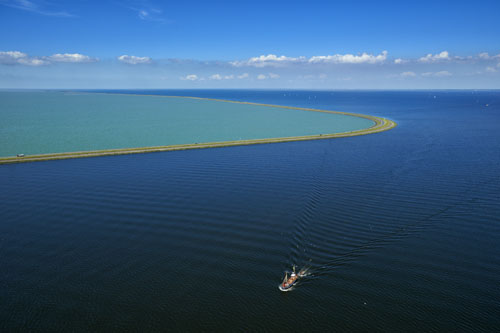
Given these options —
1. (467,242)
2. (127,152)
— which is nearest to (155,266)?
(467,242)

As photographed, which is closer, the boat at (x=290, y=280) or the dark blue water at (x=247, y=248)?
the dark blue water at (x=247, y=248)

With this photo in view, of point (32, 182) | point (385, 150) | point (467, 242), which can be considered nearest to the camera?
point (467, 242)

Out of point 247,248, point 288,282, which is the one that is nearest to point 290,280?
point 288,282

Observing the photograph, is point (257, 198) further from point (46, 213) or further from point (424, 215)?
point (46, 213)

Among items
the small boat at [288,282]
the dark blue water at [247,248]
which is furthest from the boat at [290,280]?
the dark blue water at [247,248]

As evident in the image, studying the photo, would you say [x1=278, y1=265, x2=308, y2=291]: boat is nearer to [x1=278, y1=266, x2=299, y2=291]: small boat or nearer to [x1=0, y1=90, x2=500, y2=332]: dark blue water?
[x1=278, y1=266, x2=299, y2=291]: small boat

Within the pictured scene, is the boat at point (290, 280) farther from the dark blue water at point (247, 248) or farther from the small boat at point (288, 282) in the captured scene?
the dark blue water at point (247, 248)

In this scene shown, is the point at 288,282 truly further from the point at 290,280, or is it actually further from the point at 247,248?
the point at 247,248

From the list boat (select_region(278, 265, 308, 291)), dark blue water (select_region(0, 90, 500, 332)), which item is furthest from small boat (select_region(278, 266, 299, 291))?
dark blue water (select_region(0, 90, 500, 332))
